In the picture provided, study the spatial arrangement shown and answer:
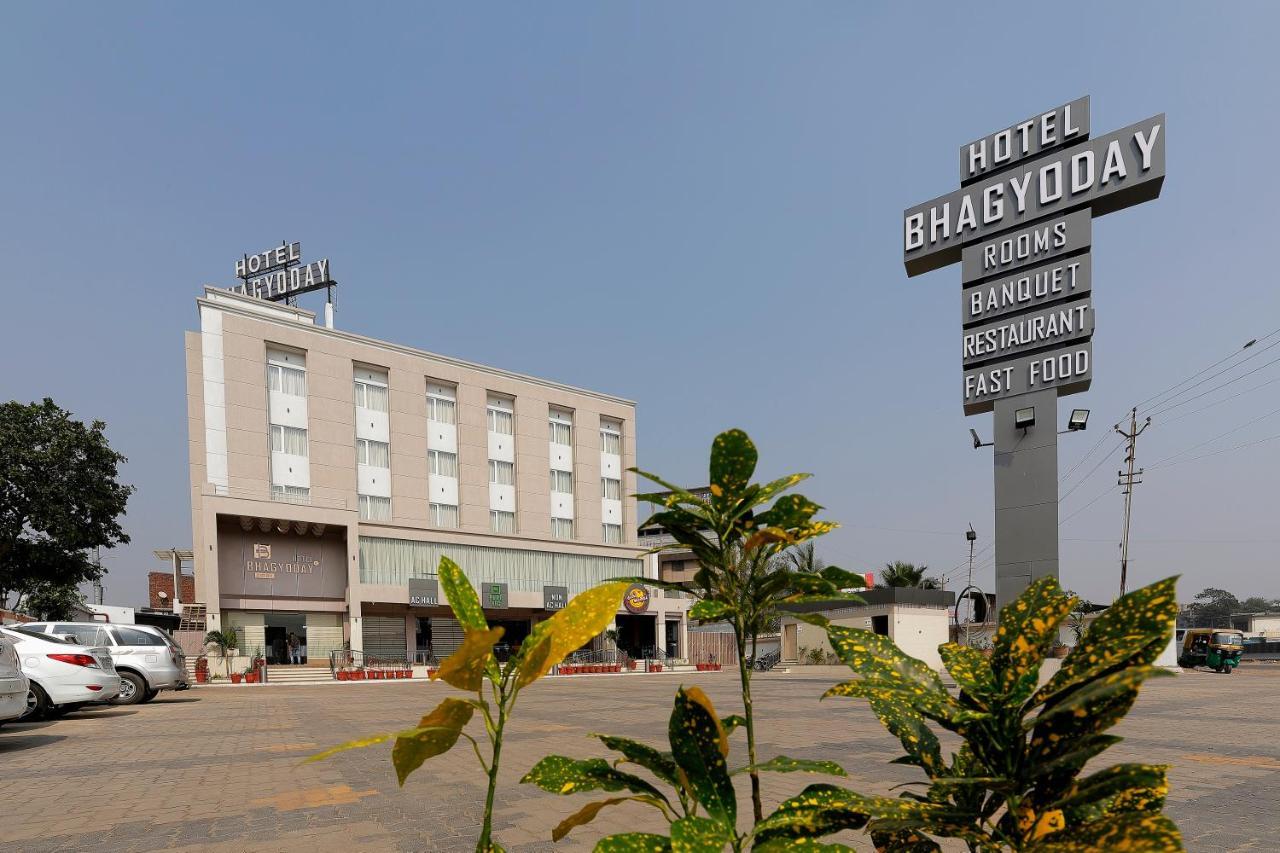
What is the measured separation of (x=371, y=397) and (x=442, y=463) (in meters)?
5.40

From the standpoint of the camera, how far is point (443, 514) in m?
43.2

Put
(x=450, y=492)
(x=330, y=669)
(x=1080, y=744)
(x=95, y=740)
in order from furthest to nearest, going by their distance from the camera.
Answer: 1. (x=450, y=492)
2. (x=330, y=669)
3. (x=95, y=740)
4. (x=1080, y=744)

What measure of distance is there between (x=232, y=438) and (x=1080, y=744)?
131ft

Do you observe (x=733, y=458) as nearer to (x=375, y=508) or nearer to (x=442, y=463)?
(x=375, y=508)

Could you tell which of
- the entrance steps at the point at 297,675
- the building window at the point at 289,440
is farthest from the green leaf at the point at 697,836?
the building window at the point at 289,440

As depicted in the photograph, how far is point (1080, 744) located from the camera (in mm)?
1146

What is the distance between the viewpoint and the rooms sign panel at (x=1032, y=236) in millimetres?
20812

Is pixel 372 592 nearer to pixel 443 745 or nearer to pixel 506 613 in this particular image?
pixel 506 613

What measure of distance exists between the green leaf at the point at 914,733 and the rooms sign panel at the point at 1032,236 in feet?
75.7

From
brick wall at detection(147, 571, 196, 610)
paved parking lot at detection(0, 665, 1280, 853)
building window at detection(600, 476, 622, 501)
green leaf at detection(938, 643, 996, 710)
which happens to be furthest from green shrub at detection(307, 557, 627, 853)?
brick wall at detection(147, 571, 196, 610)

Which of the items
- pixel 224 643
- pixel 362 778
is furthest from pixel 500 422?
pixel 362 778

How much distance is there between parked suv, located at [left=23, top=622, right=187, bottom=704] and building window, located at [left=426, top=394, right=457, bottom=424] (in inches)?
1039

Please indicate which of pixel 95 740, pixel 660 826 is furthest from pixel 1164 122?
pixel 95 740

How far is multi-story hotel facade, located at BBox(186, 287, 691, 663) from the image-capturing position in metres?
35.7
